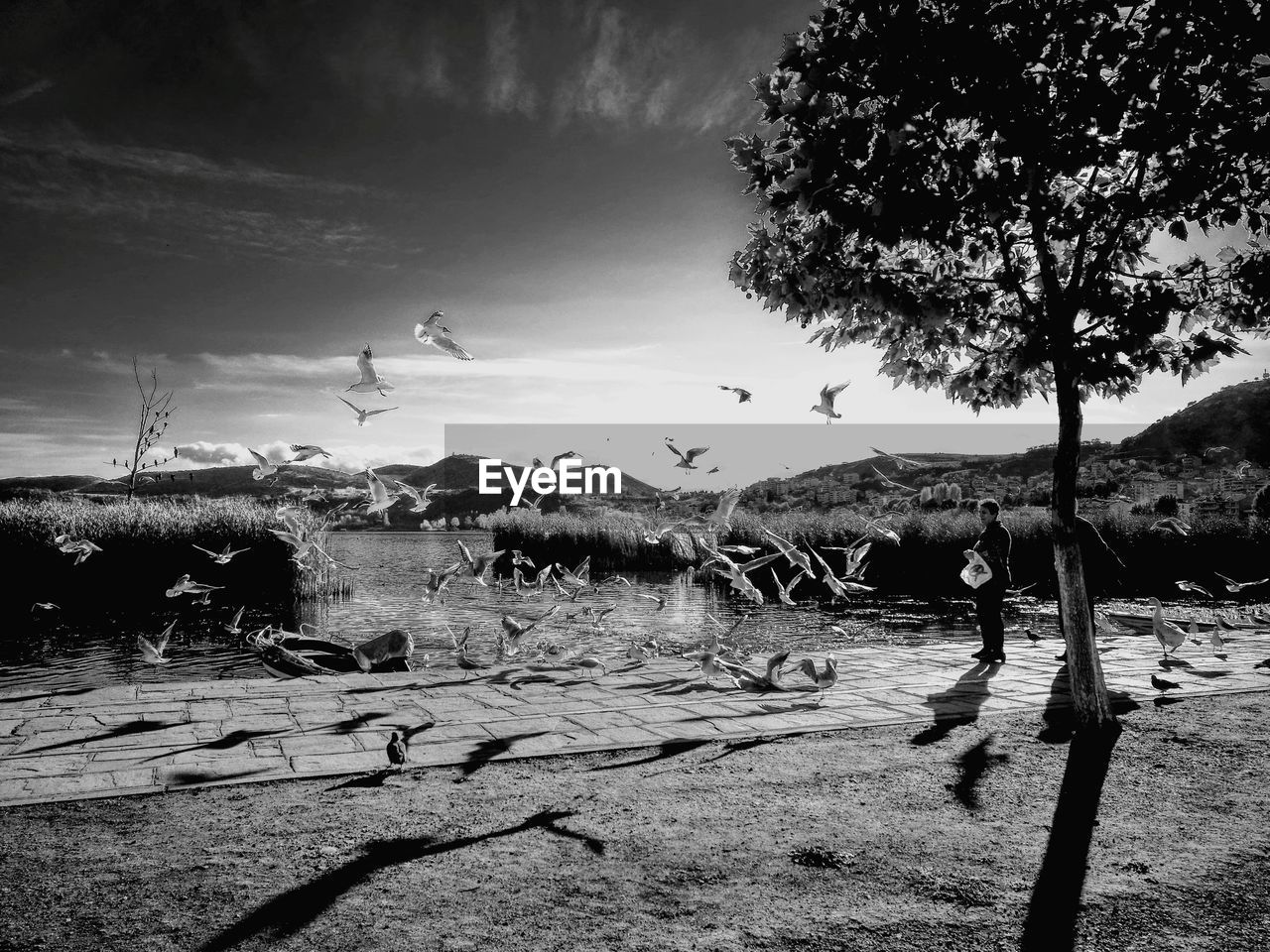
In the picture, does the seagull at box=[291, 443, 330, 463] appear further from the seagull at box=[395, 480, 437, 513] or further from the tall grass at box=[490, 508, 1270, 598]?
the tall grass at box=[490, 508, 1270, 598]

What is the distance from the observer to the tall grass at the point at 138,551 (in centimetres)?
2214

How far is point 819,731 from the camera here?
6.49 metres

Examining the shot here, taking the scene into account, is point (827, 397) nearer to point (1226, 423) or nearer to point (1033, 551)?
point (1033, 551)

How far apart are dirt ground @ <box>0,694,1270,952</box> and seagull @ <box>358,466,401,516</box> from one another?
2.83 metres

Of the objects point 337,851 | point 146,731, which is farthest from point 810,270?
point 146,731

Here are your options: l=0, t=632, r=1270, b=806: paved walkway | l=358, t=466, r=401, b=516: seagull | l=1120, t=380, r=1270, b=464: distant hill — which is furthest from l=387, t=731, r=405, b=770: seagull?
l=1120, t=380, r=1270, b=464: distant hill

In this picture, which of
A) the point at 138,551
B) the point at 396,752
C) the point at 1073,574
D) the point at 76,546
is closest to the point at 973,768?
the point at 1073,574

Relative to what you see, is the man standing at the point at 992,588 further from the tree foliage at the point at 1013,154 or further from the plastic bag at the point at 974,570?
the tree foliage at the point at 1013,154

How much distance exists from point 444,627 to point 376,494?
1271 cm

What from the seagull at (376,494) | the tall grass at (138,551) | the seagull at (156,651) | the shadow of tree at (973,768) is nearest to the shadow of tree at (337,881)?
the shadow of tree at (973,768)

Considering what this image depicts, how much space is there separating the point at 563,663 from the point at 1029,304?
20.1 feet

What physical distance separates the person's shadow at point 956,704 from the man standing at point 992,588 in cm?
69

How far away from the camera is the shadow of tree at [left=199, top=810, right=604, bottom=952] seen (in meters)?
3.25

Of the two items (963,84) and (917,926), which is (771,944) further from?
(963,84)
